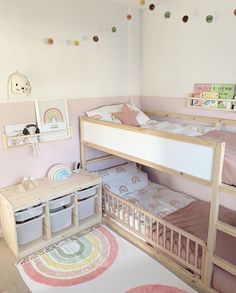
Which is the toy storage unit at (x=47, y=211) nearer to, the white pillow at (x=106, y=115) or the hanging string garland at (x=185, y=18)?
the white pillow at (x=106, y=115)

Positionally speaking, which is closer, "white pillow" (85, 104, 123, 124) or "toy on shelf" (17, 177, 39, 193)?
"toy on shelf" (17, 177, 39, 193)

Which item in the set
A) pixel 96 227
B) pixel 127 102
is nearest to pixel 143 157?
pixel 96 227

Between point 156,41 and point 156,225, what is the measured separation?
1.99 m

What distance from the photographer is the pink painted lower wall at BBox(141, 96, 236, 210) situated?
8.31 feet

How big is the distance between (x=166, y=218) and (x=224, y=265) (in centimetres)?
76

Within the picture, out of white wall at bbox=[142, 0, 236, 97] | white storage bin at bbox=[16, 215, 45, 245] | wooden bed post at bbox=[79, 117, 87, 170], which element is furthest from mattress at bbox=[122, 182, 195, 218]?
white wall at bbox=[142, 0, 236, 97]

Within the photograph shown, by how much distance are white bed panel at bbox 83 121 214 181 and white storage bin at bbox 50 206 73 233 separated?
2.37ft

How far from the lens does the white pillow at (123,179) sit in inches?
113

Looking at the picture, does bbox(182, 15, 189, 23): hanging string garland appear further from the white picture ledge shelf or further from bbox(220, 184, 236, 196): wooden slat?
bbox(220, 184, 236, 196): wooden slat

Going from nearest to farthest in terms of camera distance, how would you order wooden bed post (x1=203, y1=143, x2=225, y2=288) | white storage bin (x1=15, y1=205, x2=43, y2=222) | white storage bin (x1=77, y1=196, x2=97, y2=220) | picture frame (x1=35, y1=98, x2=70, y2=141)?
wooden bed post (x1=203, y1=143, x2=225, y2=288) < white storage bin (x1=15, y1=205, x2=43, y2=222) < picture frame (x1=35, y1=98, x2=70, y2=141) < white storage bin (x1=77, y1=196, x2=97, y2=220)

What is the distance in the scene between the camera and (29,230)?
7.50 feet

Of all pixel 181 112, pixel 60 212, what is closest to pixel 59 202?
pixel 60 212

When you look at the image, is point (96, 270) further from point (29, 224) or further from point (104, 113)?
point (104, 113)

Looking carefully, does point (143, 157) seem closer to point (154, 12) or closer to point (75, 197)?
point (75, 197)
